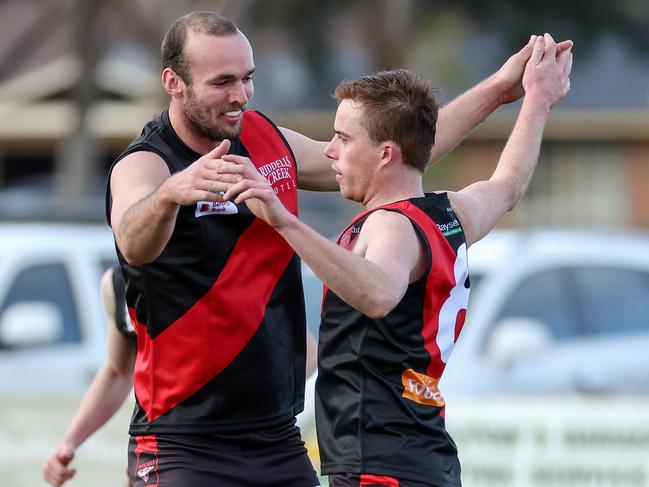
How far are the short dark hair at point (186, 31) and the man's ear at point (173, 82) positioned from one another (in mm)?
14

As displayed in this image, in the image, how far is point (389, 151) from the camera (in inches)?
150

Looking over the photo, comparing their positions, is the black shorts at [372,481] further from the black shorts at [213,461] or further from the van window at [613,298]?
the van window at [613,298]

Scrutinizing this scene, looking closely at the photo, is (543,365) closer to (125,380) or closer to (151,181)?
(125,380)

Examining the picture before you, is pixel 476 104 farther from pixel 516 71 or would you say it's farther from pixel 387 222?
pixel 387 222

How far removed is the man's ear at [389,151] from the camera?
382 cm

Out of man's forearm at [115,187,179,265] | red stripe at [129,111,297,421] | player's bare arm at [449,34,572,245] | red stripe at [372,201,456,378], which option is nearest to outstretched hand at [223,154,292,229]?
man's forearm at [115,187,179,265]

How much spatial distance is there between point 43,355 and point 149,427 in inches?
195

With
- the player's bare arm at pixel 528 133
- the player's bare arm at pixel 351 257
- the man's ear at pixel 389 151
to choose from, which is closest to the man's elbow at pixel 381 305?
the player's bare arm at pixel 351 257

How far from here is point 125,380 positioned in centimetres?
501

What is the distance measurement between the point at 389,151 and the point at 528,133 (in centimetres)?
75

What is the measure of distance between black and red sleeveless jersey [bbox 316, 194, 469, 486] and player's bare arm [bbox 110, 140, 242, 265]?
455 millimetres

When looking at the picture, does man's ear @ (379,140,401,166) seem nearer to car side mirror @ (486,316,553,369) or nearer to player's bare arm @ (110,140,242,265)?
player's bare arm @ (110,140,242,265)

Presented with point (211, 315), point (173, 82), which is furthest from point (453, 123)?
point (211, 315)

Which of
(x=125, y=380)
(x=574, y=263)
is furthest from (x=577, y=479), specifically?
(x=125, y=380)
